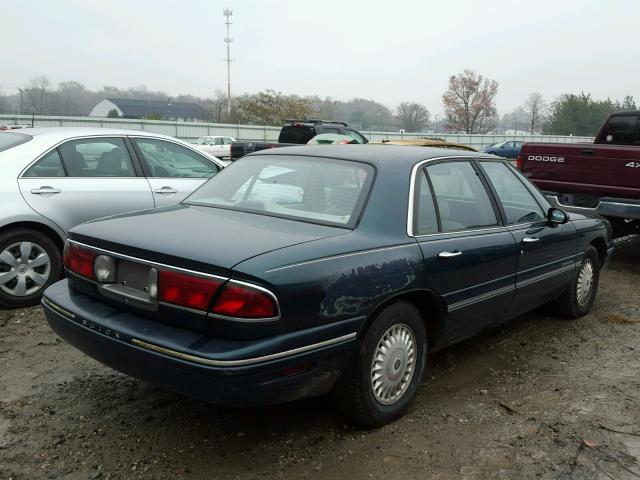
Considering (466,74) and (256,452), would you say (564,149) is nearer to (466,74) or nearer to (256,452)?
(256,452)

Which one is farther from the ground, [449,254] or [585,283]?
[449,254]

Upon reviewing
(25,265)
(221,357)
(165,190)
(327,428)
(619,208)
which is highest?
(165,190)

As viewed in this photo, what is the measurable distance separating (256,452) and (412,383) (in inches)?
38.6

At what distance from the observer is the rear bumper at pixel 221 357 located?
2559 mm

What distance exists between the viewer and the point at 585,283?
5359 mm

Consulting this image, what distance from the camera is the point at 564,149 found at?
7.49m

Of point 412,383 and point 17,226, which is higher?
point 17,226

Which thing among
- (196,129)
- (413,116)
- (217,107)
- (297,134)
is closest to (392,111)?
(413,116)

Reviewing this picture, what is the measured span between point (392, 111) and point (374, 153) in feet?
239

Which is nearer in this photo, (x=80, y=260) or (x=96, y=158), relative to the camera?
(x=80, y=260)

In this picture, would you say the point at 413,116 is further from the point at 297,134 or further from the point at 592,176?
the point at 592,176

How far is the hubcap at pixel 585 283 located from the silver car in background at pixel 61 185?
12.0 ft

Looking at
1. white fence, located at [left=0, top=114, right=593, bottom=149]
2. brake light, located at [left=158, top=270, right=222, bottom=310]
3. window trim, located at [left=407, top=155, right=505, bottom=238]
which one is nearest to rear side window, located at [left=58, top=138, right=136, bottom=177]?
brake light, located at [left=158, top=270, right=222, bottom=310]

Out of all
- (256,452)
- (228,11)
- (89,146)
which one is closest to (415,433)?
(256,452)
